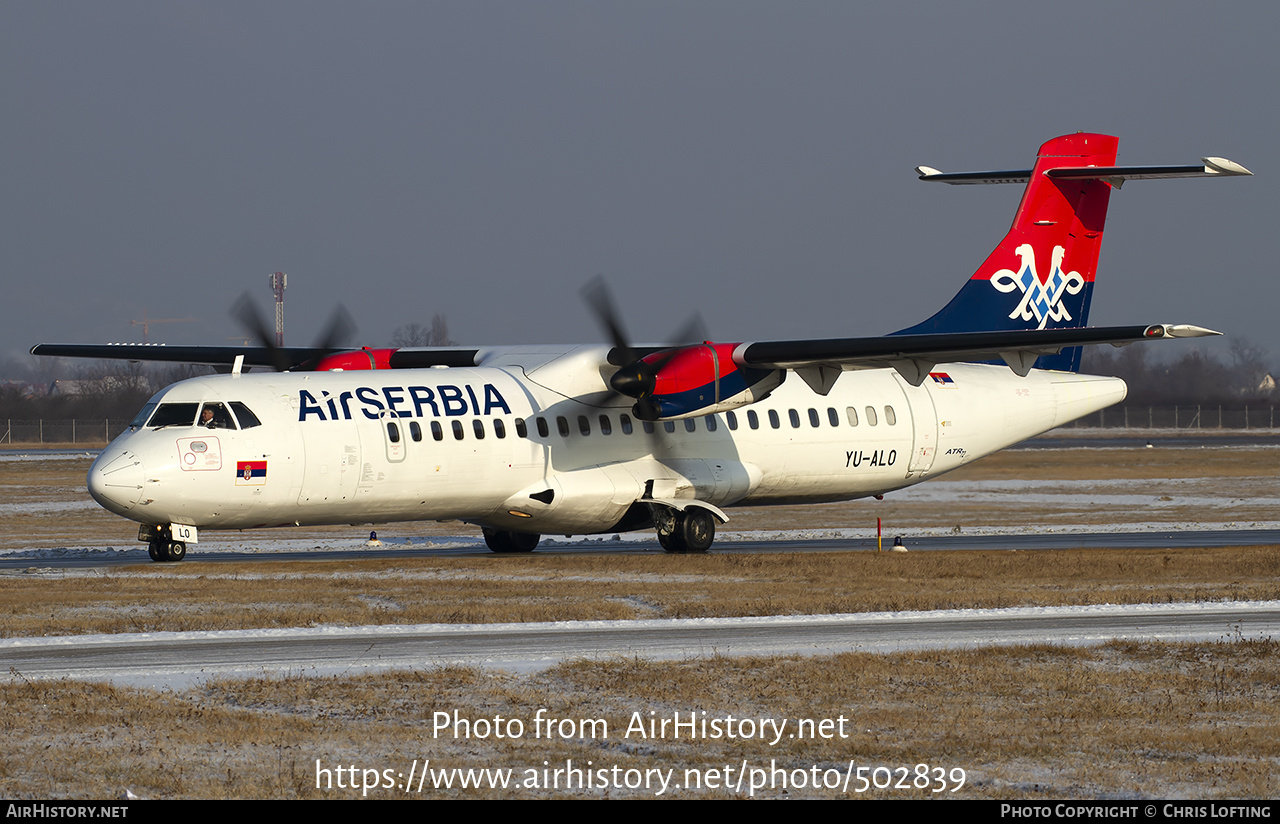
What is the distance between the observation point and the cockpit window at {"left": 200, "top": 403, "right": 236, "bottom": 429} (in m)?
21.3

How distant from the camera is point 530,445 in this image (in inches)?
944

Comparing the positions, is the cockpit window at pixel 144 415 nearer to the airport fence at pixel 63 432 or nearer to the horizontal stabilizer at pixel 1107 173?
the horizontal stabilizer at pixel 1107 173

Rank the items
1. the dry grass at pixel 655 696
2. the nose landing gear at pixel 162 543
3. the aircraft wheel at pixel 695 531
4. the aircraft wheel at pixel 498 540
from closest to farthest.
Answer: the dry grass at pixel 655 696
the nose landing gear at pixel 162 543
the aircraft wheel at pixel 695 531
the aircraft wheel at pixel 498 540

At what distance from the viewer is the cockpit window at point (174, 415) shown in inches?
834

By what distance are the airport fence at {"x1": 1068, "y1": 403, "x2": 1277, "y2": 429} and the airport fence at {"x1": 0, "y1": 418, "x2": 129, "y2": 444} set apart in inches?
2397

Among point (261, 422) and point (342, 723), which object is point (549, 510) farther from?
point (342, 723)

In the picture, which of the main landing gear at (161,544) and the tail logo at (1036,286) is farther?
the tail logo at (1036,286)

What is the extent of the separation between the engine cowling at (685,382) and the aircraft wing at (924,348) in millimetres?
342

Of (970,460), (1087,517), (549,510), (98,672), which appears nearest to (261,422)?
(549,510)

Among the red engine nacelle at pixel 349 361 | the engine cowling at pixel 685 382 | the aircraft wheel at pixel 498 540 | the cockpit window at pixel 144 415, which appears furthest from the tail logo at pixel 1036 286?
the cockpit window at pixel 144 415

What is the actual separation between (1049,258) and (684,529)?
991 cm

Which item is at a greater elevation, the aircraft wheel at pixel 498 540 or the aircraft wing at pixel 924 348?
the aircraft wing at pixel 924 348

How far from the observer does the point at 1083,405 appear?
29.0 metres
